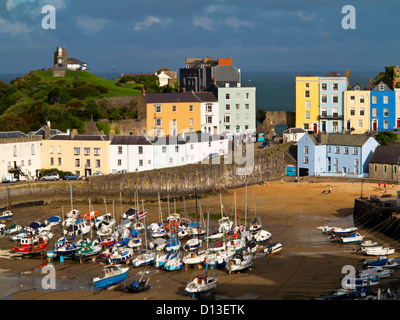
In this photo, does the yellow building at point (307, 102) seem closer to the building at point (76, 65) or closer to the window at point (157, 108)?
the window at point (157, 108)

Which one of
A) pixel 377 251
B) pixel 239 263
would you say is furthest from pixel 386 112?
pixel 239 263

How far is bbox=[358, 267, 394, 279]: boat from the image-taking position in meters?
30.8

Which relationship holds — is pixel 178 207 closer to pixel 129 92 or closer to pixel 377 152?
pixel 377 152

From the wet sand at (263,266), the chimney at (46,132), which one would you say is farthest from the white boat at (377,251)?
the chimney at (46,132)

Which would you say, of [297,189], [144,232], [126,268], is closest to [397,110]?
[297,189]

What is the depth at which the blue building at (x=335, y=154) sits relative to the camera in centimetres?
5294

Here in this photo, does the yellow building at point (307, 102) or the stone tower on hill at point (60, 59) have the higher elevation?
the stone tower on hill at point (60, 59)

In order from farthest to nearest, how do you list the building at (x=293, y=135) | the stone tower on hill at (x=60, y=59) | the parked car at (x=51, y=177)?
the stone tower on hill at (x=60, y=59), the building at (x=293, y=135), the parked car at (x=51, y=177)

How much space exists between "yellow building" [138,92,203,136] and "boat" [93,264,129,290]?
2806cm

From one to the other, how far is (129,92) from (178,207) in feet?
103

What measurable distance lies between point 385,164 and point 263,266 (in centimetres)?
2053

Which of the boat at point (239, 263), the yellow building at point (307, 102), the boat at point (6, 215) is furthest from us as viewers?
the yellow building at point (307, 102)

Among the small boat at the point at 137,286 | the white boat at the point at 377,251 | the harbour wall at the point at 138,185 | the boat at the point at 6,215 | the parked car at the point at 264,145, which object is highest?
the parked car at the point at 264,145

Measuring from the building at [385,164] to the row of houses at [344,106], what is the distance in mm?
8137
